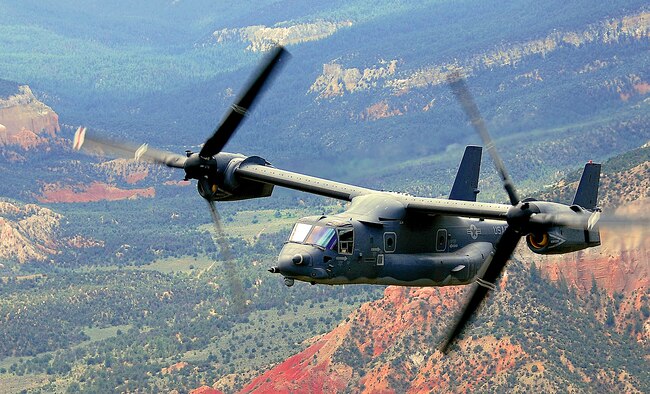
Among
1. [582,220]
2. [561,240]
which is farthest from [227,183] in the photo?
[582,220]

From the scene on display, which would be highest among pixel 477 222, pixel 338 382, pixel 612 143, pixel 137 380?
pixel 612 143

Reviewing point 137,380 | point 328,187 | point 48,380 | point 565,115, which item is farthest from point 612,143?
point 328,187

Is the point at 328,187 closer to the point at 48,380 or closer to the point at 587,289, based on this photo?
the point at 587,289

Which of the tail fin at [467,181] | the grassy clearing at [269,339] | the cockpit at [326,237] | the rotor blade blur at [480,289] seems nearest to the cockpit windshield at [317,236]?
the cockpit at [326,237]

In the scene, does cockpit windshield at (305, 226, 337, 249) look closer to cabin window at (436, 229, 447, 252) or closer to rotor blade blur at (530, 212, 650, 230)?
cabin window at (436, 229, 447, 252)

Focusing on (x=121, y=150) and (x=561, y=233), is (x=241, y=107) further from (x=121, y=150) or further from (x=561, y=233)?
(x=561, y=233)

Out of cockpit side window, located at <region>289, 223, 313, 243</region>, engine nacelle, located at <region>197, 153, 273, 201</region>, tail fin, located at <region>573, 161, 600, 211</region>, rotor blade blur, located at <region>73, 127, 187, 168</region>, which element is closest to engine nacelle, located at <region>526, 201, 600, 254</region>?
tail fin, located at <region>573, 161, 600, 211</region>

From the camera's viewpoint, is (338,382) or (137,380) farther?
(137,380)
